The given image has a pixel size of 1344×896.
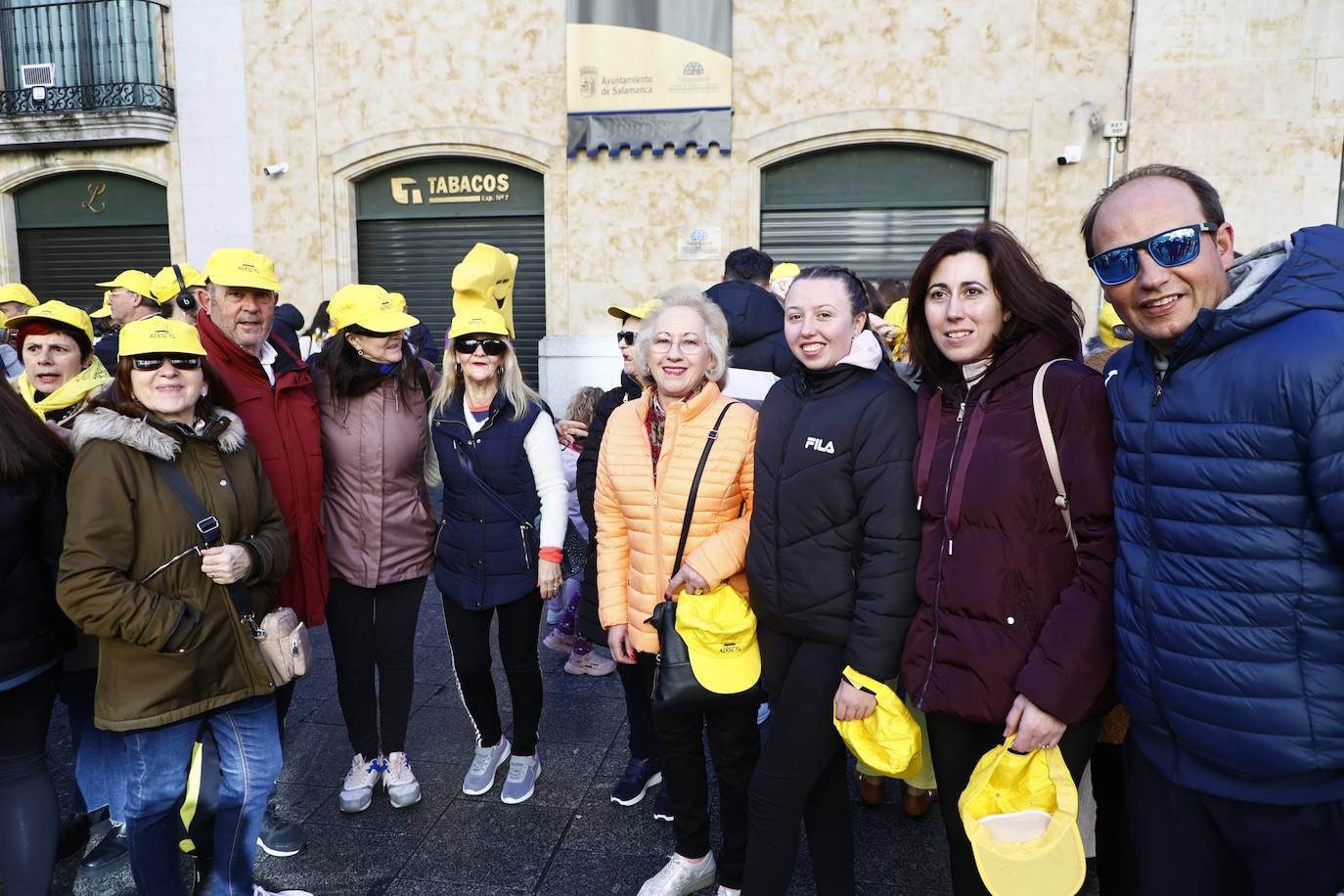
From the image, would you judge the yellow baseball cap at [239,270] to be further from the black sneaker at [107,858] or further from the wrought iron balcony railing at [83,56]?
the wrought iron balcony railing at [83,56]

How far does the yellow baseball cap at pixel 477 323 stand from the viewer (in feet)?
11.3

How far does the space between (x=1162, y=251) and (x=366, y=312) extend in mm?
2705

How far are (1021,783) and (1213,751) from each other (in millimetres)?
459

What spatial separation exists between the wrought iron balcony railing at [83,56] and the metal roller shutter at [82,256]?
1.61 meters

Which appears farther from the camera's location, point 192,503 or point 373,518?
point 373,518

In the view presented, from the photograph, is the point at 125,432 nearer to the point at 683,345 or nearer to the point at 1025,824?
the point at 683,345

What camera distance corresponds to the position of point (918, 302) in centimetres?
238

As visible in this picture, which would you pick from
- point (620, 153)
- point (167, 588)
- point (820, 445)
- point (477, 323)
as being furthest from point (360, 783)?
point (620, 153)

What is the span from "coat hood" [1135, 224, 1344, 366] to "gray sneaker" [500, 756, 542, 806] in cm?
Result: 298

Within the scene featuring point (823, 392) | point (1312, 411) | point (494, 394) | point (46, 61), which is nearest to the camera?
point (1312, 411)

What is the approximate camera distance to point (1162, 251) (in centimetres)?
184

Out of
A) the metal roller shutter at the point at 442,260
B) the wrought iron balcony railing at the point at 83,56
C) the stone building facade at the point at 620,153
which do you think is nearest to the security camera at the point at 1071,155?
the stone building facade at the point at 620,153

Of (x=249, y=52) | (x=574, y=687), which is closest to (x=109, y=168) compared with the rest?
(x=249, y=52)

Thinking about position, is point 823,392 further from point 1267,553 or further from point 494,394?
point 494,394
